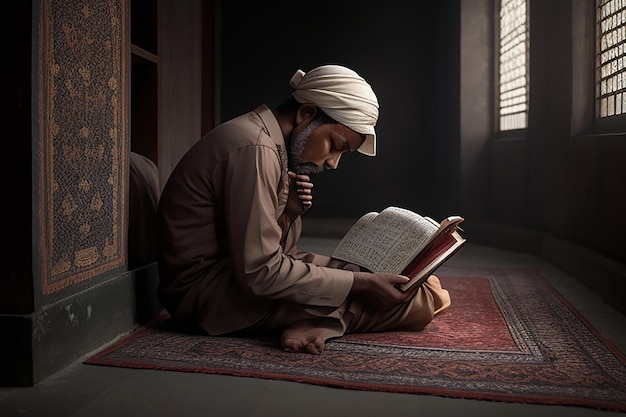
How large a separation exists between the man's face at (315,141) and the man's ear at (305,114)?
2cm

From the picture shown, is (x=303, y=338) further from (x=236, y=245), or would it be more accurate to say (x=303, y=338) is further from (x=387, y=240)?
(x=387, y=240)

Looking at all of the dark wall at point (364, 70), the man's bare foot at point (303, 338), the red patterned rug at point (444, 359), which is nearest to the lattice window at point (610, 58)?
the red patterned rug at point (444, 359)

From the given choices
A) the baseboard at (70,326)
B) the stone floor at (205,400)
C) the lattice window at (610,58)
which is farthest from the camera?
the lattice window at (610,58)

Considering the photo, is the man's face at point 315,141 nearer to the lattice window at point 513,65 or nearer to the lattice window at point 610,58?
the lattice window at point 610,58

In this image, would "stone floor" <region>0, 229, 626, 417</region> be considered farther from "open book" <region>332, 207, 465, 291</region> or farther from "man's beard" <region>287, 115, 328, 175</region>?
"man's beard" <region>287, 115, 328, 175</region>

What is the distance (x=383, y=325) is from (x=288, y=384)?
873mm

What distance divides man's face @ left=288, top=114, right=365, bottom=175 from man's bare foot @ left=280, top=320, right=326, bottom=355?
0.66 meters

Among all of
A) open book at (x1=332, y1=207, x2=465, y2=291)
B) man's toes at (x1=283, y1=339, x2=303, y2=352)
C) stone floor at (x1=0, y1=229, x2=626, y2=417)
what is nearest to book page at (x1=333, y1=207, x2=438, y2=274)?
open book at (x1=332, y1=207, x2=465, y2=291)

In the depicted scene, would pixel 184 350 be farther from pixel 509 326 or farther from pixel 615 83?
pixel 615 83

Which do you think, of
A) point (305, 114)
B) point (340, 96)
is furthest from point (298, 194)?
point (340, 96)

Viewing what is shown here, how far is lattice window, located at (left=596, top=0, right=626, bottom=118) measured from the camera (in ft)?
15.3

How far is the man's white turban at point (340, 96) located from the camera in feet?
10.0

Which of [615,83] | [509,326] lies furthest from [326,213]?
[509,326]

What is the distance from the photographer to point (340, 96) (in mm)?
3049
